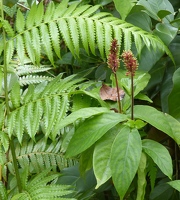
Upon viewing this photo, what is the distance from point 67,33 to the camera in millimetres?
1106

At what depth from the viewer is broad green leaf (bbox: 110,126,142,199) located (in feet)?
2.71

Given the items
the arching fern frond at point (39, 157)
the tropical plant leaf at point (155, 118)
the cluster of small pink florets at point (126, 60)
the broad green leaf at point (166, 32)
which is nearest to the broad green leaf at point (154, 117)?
the tropical plant leaf at point (155, 118)

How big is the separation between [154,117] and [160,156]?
9 centimetres

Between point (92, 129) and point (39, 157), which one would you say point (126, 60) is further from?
point (39, 157)

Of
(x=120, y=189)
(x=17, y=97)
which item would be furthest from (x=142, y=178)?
(x=17, y=97)

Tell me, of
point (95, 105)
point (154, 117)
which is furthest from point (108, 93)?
point (154, 117)

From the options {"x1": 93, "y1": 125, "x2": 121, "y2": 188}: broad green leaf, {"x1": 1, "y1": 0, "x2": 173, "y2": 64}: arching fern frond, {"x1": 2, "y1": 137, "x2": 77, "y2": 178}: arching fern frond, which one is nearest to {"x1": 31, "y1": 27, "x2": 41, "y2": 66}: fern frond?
{"x1": 1, "y1": 0, "x2": 173, "y2": 64}: arching fern frond

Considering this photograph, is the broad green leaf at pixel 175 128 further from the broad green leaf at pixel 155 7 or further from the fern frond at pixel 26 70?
the fern frond at pixel 26 70

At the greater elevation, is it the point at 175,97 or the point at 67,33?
the point at 67,33

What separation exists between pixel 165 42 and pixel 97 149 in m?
0.49

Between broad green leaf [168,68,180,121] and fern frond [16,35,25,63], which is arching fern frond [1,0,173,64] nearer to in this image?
fern frond [16,35,25,63]

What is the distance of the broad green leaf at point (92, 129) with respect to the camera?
0.87 meters

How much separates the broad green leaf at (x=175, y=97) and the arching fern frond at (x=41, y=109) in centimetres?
28

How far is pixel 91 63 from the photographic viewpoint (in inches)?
66.1
